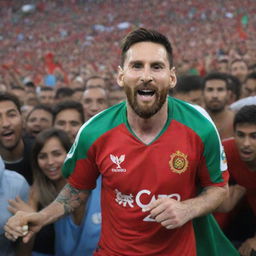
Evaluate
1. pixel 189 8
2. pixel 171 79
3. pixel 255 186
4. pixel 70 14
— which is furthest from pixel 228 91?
pixel 70 14

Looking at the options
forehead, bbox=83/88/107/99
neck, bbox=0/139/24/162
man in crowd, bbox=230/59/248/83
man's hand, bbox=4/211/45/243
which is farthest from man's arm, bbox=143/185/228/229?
man in crowd, bbox=230/59/248/83

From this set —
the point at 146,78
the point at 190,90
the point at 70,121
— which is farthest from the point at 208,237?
the point at 190,90

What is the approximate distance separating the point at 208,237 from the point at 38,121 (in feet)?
8.86

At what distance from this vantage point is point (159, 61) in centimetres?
231

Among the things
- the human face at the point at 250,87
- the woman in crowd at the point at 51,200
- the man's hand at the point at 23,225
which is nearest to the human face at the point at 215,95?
the human face at the point at 250,87

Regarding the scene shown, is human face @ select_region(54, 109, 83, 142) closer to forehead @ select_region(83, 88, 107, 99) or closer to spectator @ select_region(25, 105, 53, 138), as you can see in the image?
spectator @ select_region(25, 105, 53, 138)

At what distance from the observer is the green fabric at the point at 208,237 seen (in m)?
2.63

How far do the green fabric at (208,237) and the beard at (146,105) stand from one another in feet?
2.17

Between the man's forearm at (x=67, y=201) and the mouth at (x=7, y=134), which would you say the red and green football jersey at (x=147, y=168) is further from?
the mouth at (x=7, y=134)

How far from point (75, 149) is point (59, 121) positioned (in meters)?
2.25

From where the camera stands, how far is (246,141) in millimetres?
3285

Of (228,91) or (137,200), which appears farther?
(228,91)

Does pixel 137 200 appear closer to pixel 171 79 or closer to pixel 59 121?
pixel 171 79

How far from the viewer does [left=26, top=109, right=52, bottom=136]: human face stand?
4918mm
